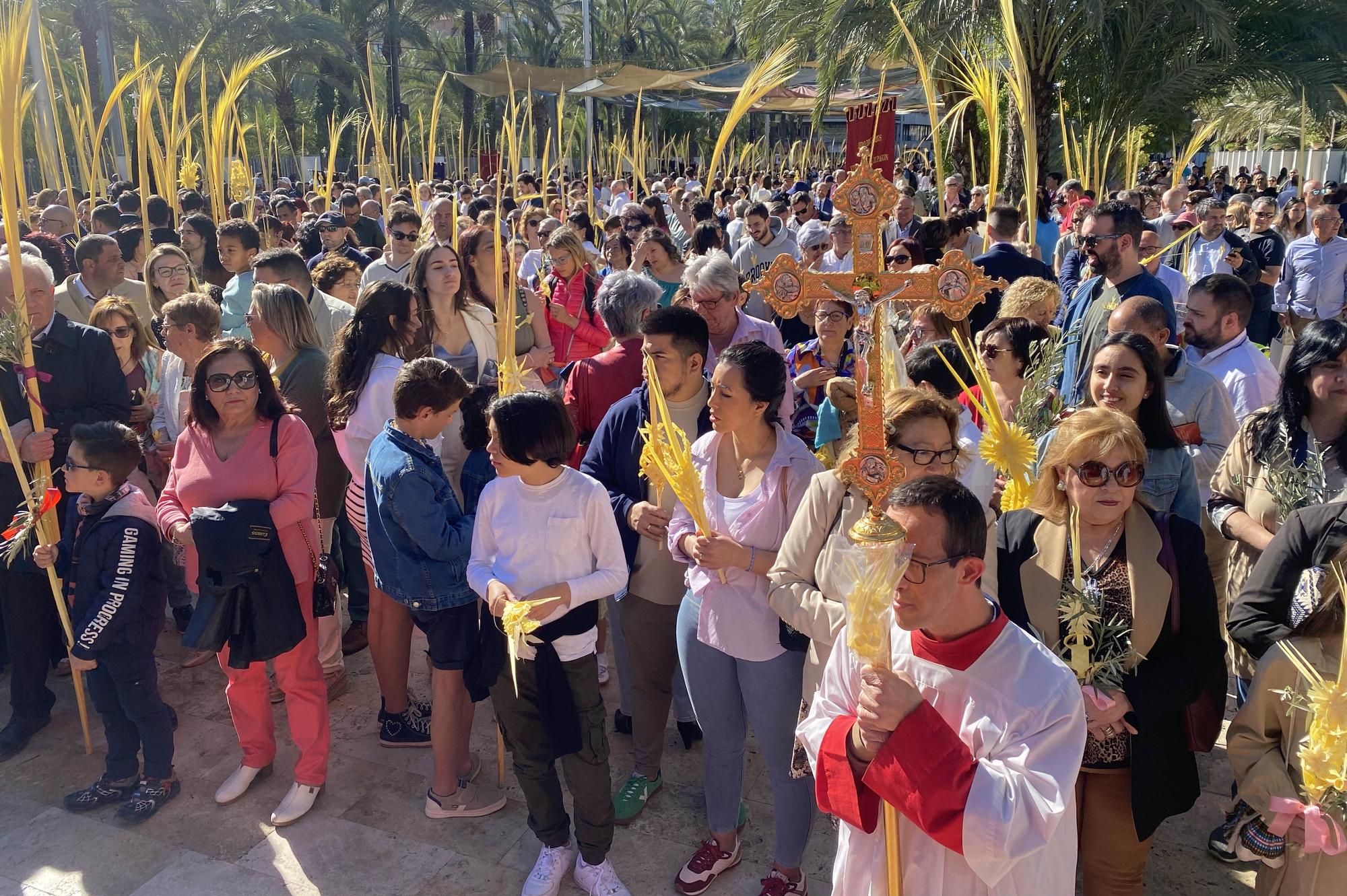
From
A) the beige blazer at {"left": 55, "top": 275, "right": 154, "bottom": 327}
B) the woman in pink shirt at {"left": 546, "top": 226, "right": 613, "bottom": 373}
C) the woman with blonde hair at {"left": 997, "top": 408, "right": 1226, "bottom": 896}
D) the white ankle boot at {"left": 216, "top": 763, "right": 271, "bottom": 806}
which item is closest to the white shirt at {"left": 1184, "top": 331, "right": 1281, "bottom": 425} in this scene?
the woman with blonde hair at {"left": 997, "top": 408, "right": 1226, "bottom": 896}

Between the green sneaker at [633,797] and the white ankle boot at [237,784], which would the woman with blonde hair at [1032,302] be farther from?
the white ankle boot at [237,784]

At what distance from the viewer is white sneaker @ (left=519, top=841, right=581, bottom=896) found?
11.0ft

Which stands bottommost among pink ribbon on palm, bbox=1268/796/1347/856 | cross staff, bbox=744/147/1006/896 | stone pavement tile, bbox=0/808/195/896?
stone pavement tile, bbox=0/808/195/896

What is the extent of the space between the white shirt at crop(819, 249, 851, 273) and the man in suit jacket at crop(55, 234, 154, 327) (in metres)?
4.59

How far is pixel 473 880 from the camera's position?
3.50 metres

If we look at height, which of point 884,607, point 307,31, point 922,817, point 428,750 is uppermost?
point 307,31

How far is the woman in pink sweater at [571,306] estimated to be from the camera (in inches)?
241

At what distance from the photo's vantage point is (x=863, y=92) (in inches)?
852

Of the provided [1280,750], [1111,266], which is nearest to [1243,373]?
[1111,266]

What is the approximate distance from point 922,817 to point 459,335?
385 centimetres

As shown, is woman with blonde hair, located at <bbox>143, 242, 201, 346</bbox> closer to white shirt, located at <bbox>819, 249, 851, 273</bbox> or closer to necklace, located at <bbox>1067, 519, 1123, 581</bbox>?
white shirt, located at <bbox>819, 249, 851, 273</bbox>

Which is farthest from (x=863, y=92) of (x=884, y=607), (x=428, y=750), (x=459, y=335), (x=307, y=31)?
(x=884, y=607)

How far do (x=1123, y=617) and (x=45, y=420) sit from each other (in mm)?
4531

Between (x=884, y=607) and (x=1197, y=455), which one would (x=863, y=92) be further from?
(x=884, y=607)
